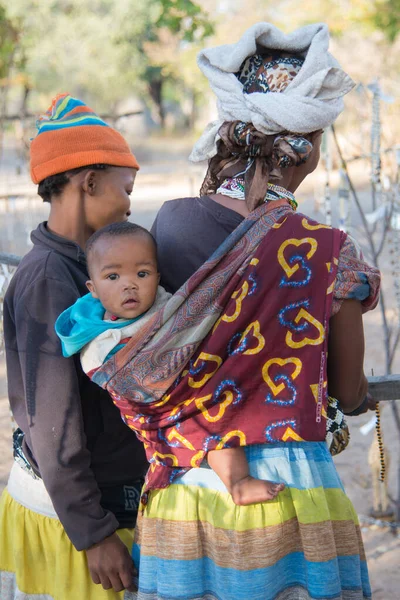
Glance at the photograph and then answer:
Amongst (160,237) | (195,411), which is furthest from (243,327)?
(160,237)

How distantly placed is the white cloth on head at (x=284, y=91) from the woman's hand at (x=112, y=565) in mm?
955

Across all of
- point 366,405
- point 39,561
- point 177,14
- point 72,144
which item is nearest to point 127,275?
point 72,144

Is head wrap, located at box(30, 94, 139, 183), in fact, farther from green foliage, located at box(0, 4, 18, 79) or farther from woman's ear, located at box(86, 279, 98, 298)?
green foliage, located at box(0, 4, 18, 79)

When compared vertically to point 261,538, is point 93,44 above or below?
above

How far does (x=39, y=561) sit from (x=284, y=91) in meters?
1.35

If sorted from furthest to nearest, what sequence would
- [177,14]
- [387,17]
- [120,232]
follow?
[387,17] → [177,14] → [120,232]

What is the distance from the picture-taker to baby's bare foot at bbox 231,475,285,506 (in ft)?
5.15

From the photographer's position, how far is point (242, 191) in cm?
164

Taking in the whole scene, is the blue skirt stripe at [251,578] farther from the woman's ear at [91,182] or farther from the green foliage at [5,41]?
the green foliage at [5,41]

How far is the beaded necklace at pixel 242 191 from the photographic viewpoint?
162 centimetres

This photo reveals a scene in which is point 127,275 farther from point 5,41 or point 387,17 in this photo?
point 387,17

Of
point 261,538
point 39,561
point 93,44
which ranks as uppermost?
point 93,44

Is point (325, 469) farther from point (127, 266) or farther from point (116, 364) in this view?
point (127, 266)

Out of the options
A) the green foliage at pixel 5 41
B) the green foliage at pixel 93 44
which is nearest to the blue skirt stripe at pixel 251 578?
the green foliage at pixel 5 41
